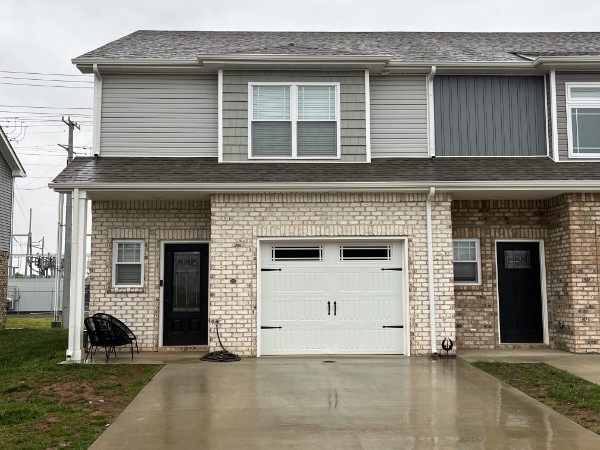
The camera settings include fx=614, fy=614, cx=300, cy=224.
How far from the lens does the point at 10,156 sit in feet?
65.6

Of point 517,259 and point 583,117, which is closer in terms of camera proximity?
point 583,117

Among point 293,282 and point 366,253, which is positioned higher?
point 366,253

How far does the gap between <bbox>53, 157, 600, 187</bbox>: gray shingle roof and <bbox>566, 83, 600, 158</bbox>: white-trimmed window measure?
0.43m

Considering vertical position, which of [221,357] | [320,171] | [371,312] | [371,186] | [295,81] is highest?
[295,81]

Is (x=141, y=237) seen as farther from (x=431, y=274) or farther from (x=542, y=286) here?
(x=542, y=286)

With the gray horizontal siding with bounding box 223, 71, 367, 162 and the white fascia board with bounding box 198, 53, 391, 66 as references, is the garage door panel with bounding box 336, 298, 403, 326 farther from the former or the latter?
the white fascia board with bounding box 198, 53, 391, 66

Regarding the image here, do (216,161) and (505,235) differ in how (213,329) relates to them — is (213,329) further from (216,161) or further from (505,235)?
(505,235)

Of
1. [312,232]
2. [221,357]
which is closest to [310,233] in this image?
[312,232]

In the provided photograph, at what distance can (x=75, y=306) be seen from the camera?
10.3 m

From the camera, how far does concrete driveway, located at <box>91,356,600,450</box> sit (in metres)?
5.78

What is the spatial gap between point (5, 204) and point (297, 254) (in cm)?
1336

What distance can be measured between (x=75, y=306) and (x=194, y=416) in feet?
14.8

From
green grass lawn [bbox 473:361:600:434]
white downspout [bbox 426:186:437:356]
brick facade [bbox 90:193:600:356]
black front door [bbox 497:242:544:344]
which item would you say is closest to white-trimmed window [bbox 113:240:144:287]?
brick facade [bbox 90:193:600:356]

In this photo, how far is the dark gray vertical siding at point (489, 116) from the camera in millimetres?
12172
